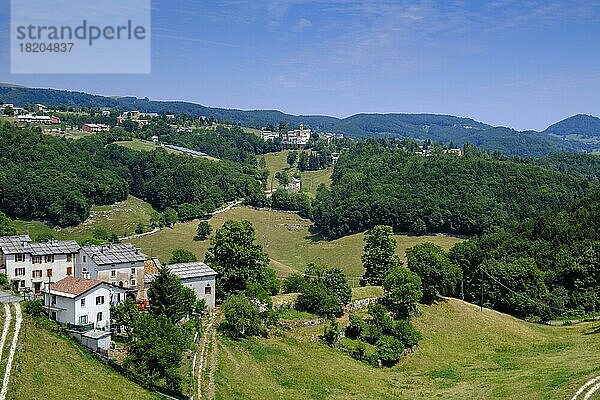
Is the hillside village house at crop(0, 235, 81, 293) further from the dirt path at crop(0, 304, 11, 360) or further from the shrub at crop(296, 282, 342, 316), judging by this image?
the shrub at crop(296, 282, 342, 316)

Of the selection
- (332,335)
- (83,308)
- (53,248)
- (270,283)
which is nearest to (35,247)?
(53,248)

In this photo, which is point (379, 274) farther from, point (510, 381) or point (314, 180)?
point (314, 180)

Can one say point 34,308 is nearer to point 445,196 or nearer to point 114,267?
point 114,267

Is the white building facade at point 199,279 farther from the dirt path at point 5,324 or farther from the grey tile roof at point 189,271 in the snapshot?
the dirt path at point 5,324

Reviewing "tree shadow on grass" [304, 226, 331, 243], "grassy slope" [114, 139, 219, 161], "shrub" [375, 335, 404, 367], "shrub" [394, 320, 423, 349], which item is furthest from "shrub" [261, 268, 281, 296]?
"grassy slope" [114, 139, 219, 161]

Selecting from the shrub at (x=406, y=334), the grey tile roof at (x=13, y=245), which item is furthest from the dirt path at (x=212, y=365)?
the grey tile roof at (x=13, y=245)

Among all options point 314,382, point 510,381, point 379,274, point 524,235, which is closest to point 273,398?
point 314,382
